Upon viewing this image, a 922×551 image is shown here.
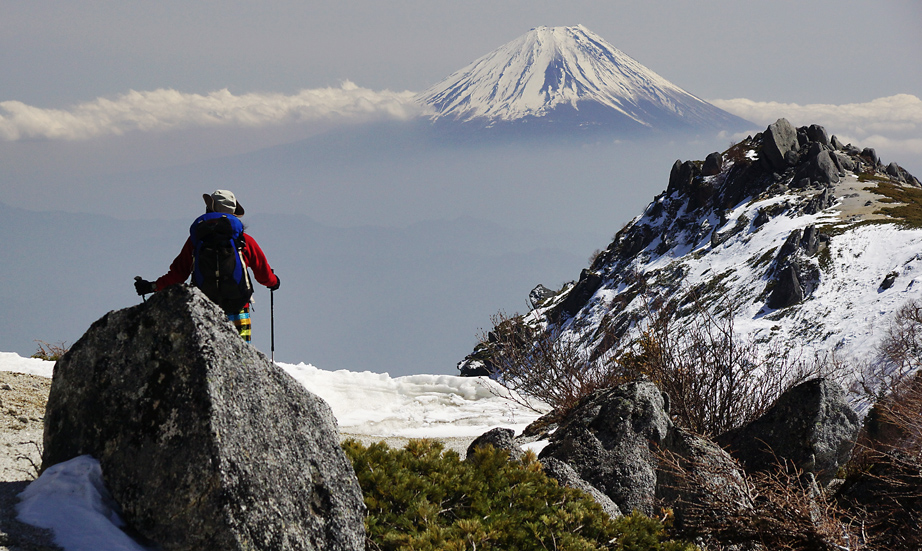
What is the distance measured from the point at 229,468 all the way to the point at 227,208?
10.2 ft

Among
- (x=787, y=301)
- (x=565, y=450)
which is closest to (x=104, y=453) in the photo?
(x=565, y=450)

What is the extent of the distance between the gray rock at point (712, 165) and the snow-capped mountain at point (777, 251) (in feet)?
0.56

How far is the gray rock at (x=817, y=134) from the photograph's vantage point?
74125 millimetres

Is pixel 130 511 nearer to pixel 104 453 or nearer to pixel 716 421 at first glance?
pixel 104 453

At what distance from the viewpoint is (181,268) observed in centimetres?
504

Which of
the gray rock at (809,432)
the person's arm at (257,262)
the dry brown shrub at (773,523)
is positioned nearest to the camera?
the dry brown shrub at (773,523)

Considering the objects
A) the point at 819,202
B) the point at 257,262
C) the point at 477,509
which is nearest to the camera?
the point at 477,509

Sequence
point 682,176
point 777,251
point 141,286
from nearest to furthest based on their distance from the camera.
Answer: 1. point 141,286
2. point 777,251
3. point 682,176

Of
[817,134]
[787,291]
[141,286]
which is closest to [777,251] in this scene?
[787,291]

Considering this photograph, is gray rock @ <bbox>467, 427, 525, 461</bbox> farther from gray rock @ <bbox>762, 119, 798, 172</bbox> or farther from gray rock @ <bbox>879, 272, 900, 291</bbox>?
gray rock @ <bbox>762, 119, 798, 172</bbox>

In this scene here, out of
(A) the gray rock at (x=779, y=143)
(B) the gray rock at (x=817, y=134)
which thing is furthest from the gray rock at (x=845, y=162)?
(A) the gray rock at (x=779, y=143)

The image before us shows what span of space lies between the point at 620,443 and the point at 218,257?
13.8 feet

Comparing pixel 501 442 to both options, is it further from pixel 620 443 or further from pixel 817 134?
pixel 817 134

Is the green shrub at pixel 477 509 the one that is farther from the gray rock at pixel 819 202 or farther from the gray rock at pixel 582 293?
the gray rock at pixel 582 293
